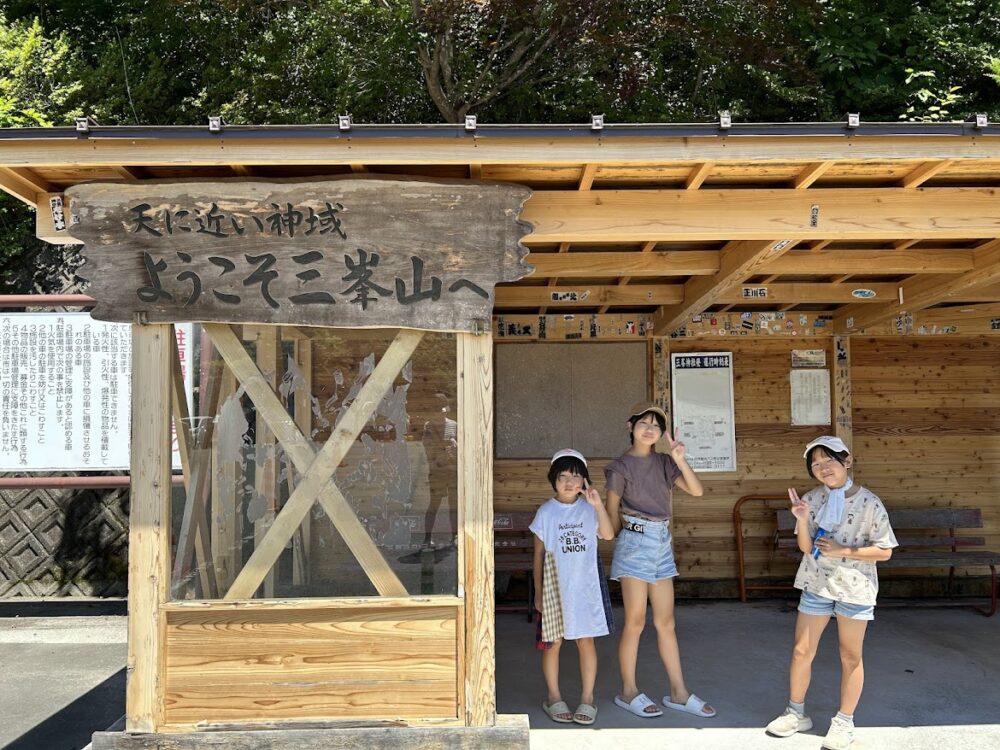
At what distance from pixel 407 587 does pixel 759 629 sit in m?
3.95

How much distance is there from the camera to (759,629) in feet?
23.8

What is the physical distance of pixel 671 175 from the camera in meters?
4.57

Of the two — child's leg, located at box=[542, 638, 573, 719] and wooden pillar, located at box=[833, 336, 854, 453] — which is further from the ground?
wooden pillar, located at box=[833, 336, 854, 453]

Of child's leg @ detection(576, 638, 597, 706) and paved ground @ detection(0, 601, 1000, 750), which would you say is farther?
child's leg @ detection(576, 638, 597, 706)

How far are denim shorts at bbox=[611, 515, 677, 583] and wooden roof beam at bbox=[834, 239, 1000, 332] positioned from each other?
284 cm

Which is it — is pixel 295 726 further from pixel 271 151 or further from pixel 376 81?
pixel 376 81

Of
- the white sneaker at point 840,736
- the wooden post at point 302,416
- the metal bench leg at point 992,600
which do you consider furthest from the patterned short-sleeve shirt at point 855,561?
the metal bench leg at point 992,600

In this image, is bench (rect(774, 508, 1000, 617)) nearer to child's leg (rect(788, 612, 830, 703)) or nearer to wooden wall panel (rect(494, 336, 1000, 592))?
wooden wall panel (rect(494, 336, 1000, 592))

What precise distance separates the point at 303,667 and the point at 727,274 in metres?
3.58

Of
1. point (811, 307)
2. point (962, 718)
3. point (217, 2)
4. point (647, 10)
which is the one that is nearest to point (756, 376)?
point (811, 307)

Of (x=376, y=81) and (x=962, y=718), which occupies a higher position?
(x=376, y=81)

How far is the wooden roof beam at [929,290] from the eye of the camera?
225 inches

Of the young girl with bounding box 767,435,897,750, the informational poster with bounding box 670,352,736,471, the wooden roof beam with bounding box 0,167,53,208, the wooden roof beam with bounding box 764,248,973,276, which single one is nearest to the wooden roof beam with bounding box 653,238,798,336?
the wooden roof beam with bounding box 764,248,973,276

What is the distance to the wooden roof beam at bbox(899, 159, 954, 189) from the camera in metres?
4.27
